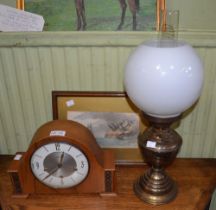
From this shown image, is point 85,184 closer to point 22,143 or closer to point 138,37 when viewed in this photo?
point 22,143

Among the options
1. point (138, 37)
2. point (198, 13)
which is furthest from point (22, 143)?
point (198, 13)

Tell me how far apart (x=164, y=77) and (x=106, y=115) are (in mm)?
471

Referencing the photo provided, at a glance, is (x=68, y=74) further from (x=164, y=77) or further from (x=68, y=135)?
(x=164, y=77)

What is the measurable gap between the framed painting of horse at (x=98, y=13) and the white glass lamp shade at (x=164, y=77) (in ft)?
0.82

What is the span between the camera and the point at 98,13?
1051 millimetres

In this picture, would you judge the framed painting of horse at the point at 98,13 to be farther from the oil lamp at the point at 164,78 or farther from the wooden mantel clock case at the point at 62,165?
the wooden mantel clock case at the point at 62,165

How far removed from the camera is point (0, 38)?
108cm

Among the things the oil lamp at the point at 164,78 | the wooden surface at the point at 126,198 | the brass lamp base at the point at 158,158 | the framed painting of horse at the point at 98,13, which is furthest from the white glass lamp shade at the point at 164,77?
the wooden surface at the point at 126,198

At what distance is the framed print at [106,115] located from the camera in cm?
117

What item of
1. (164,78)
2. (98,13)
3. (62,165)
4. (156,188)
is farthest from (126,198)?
(98,13)

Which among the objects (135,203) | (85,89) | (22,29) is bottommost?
(135,203)

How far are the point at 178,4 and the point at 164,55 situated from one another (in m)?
0.37

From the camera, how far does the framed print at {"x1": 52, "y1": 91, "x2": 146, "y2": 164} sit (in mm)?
1173

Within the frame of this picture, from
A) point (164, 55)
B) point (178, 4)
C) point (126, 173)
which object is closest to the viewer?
point (164, 55)
